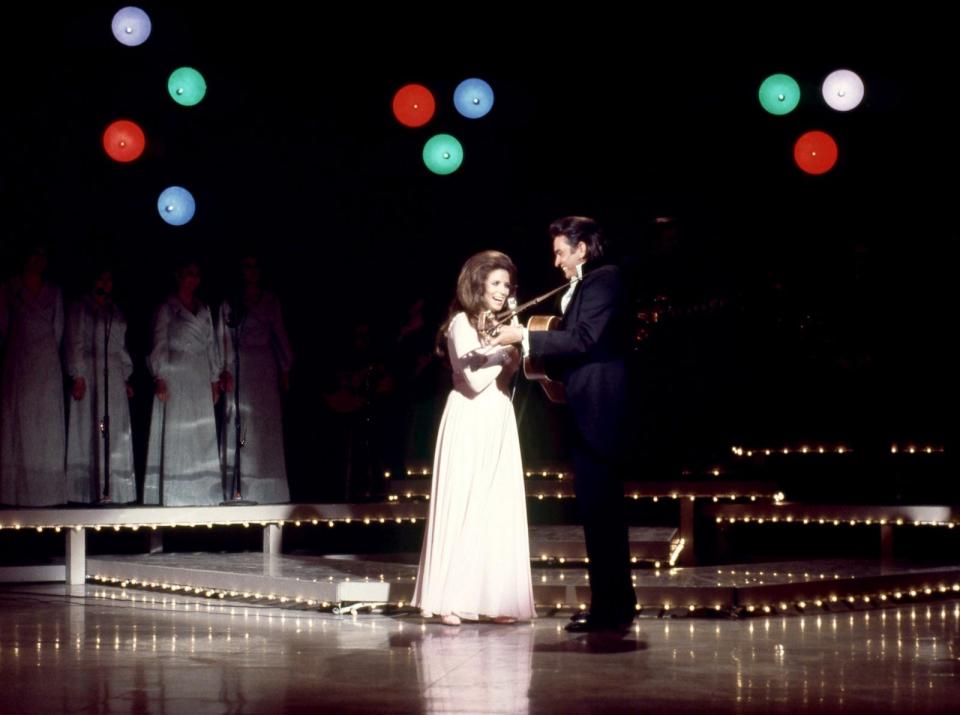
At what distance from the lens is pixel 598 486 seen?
4.82 metres

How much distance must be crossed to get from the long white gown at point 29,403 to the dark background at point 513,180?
1.28m

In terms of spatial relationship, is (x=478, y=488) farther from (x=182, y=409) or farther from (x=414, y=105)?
(x=414, y=105)

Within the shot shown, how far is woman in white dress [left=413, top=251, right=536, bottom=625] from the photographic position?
516 centimetres

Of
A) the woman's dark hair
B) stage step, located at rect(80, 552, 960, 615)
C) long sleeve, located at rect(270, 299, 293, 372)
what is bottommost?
stage step, located at rect(80, 552, 960, 615)

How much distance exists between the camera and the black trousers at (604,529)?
4824mm

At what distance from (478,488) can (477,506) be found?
0.07m

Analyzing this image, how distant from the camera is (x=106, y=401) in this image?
782 cm

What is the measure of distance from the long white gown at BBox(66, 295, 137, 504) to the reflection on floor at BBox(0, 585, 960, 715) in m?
2.28

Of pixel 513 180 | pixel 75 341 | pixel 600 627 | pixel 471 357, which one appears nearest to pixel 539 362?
pixel 471 357

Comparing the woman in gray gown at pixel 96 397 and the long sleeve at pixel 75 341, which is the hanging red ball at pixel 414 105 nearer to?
the woman in gray gown at pixel 96 397

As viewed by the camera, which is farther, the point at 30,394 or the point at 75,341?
the point at 75,341

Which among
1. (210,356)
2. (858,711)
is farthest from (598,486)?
(210,356)

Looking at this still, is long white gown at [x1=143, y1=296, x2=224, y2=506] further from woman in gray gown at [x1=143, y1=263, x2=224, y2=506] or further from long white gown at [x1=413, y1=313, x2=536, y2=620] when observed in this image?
long white gown at [x1=413, y1=313, x2=536, y2=620]

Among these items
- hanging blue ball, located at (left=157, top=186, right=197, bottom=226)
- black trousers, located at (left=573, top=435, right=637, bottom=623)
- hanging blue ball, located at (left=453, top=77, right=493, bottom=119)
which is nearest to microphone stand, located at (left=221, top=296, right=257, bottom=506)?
hanging blue ball, located at (left=157, top=186, right=197, bottom=226)
